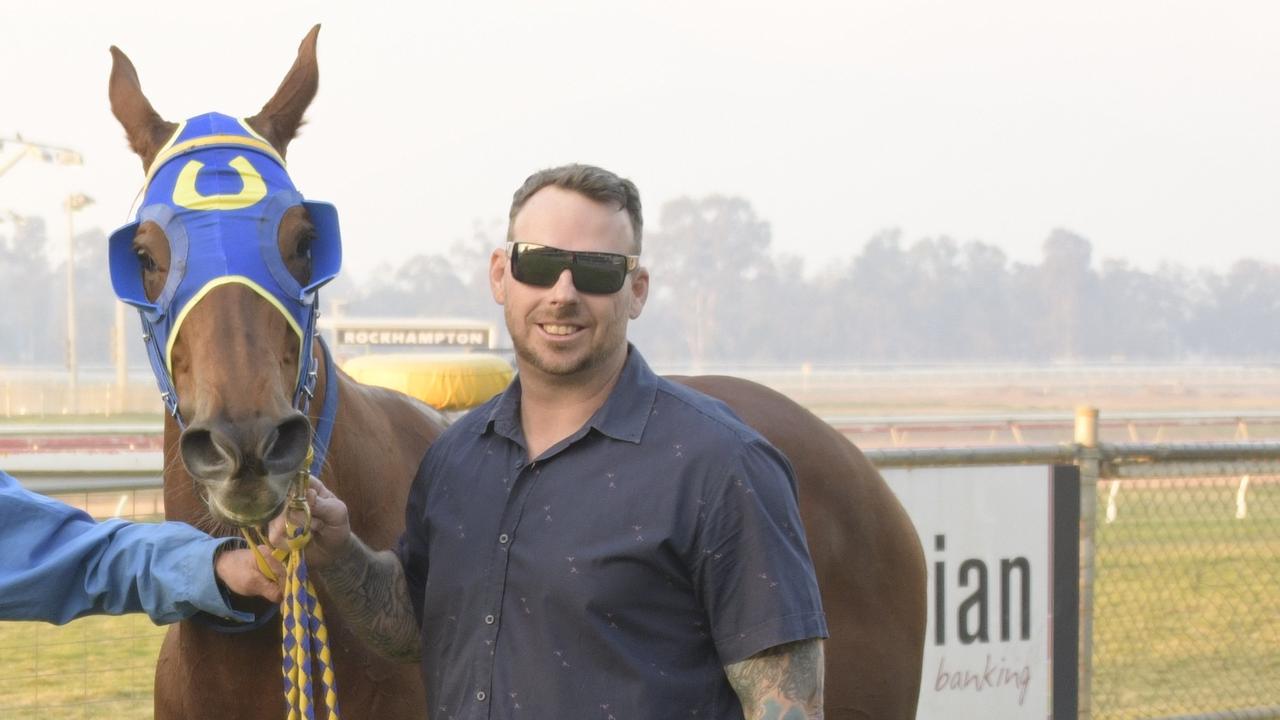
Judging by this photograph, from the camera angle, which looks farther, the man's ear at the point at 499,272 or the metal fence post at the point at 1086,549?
the metal fence post at the point at 1086,549

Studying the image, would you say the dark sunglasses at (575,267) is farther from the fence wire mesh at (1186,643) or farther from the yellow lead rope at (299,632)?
the fence wire mesh at (1186,643)

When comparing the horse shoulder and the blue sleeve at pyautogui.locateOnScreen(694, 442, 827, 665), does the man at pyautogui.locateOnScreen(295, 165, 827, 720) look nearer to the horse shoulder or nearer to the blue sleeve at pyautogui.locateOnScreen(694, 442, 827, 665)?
the blue sleeve at pyautogui.locateOnScreen(694, 442, 827, 665)

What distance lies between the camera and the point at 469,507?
2.13 meters

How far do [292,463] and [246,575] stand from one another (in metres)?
0.43

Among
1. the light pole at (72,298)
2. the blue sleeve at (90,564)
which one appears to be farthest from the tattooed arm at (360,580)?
the light pole at (72,298)

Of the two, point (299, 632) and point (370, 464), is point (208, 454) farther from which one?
point (370, 464)

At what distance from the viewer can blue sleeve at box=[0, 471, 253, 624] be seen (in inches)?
92.9

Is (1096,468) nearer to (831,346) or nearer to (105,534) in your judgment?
(105,534)

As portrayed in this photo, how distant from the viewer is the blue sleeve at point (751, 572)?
6.29 ft

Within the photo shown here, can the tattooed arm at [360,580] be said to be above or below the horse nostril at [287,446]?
below

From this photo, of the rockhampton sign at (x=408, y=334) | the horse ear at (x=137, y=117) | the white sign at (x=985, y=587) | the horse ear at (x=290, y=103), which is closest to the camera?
the horse ear at (x=137, y=117)

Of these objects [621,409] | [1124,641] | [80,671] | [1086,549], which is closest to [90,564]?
[621,409]

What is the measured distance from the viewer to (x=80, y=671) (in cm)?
577

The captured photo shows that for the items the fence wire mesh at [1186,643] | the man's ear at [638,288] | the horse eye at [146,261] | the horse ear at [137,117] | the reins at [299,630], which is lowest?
the fence wire mesh at [1186,643]
